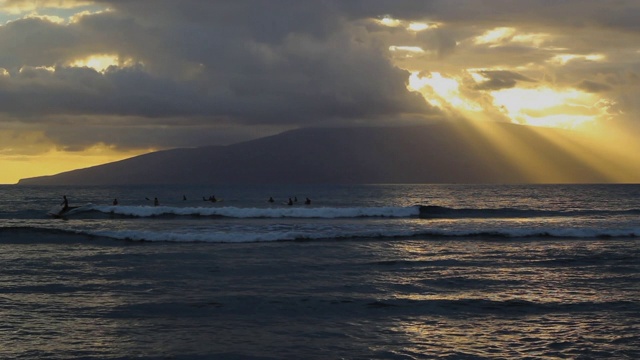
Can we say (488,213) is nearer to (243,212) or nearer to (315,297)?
(243,212)

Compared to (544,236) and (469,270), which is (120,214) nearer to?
(544,236)

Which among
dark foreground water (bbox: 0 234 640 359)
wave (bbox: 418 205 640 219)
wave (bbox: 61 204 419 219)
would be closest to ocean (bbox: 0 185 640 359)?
dark foreground water (bbox: 0 234 640 359)

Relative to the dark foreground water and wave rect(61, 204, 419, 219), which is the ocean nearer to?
the dark foreground water

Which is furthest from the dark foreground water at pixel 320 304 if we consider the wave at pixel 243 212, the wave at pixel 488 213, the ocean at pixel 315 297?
the wave at pixel 488 213

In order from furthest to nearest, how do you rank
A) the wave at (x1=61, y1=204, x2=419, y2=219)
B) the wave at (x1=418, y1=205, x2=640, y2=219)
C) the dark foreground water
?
the wave at (x1=418, y1=205, x2=640, y2=219)
the wave at (x1=61, y1=204, x2=419, y2=219)
the dark foreground water

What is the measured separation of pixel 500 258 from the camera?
26.5 meters

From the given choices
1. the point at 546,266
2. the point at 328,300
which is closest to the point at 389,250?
the point at 546,266

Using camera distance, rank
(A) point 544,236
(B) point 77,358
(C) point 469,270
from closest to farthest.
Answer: (B) point 77,358 → (C) point 469,270 → (A) point 544,236

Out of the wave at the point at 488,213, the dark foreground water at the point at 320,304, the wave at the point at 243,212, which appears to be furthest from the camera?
the wave at the point at 488,213

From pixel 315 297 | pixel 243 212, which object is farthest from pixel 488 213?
pixel 315 297

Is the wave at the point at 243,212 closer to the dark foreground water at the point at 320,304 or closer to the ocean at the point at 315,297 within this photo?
the ocean at the point at 315,297

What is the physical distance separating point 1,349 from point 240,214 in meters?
39.4

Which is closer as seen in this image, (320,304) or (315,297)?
(320,304)

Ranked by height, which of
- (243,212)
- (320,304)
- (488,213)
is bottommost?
(320,304)
